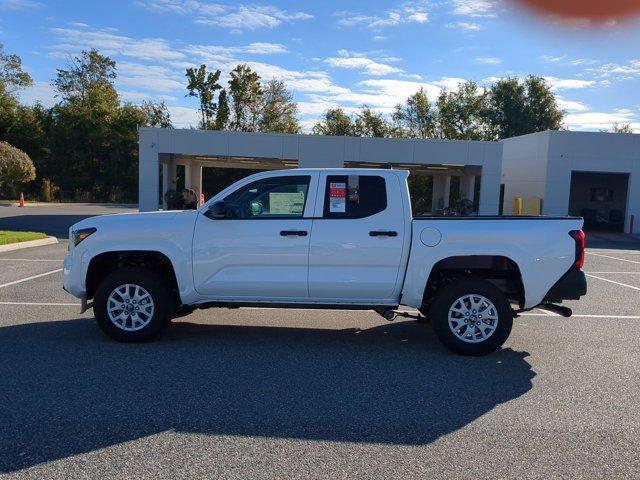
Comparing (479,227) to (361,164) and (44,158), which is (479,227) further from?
(44,158)

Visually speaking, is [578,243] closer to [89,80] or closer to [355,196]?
[355,196]

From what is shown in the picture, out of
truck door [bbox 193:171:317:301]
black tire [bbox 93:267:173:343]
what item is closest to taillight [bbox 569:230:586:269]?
truck door [bbox 193:171:317:301]

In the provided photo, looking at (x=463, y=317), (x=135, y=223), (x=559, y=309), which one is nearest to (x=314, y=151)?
(x=135, y=223)

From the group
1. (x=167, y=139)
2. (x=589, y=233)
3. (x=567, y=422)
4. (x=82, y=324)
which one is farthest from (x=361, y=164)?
(x=567, y=422)

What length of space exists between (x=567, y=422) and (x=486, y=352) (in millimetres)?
1868

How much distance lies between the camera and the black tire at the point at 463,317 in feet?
22.0

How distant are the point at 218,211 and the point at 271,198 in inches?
25.0

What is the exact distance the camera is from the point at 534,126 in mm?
56875

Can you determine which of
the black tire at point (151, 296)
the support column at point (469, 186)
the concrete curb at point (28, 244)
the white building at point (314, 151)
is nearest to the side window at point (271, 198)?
the black tire at point (151, 296)

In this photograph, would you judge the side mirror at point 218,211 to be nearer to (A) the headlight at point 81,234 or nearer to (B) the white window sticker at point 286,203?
(B) the white window sticker at point 286,203

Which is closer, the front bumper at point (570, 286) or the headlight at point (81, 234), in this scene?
the front bumper at point (570, 286)

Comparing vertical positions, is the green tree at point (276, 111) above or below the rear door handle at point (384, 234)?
above

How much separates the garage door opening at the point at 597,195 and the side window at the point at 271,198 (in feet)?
105

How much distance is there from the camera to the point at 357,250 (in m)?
6.74
